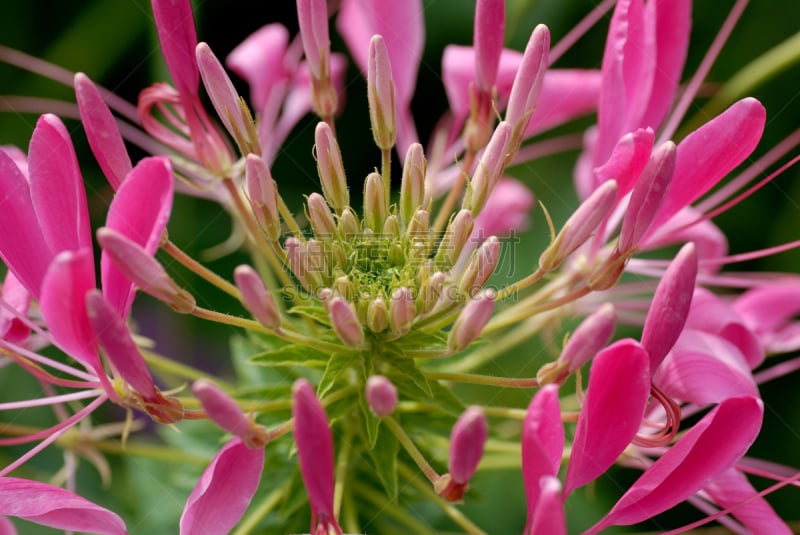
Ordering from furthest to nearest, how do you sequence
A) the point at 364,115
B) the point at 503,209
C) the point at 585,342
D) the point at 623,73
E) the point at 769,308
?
the point at 364,115
the point at 503,209
the point at 769,308
the point at 623,73
the point at 585,342

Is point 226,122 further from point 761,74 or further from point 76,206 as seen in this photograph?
point 761,74

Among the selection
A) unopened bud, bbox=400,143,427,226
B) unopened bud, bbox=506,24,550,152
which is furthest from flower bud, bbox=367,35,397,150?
unopened bud, bbox=506,24,550,152

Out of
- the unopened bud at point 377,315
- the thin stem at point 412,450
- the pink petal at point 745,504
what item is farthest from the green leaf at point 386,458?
the pink petal at point 745,504

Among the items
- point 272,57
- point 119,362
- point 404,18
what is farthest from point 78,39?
point 119,362

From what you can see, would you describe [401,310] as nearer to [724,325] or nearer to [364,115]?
[724,325]

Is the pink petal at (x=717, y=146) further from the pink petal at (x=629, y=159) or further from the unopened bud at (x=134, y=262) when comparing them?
the unopened bud at (x=134, y=262)

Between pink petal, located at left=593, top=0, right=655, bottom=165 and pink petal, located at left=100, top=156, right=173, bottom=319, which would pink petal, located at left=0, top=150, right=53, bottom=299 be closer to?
pink petal, located at left=100, top=156, right=173, bottom=319

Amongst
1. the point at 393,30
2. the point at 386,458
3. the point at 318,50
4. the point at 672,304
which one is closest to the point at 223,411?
the point at 386,458
